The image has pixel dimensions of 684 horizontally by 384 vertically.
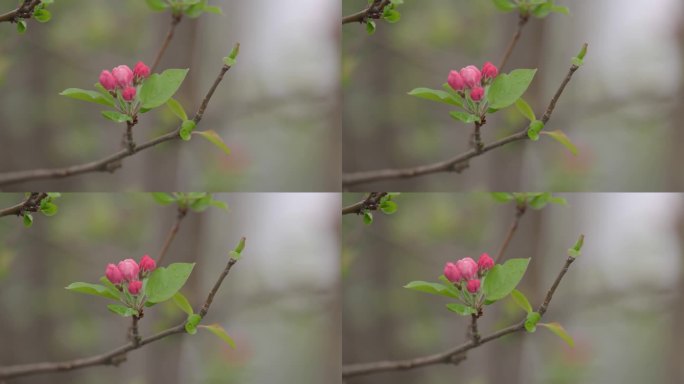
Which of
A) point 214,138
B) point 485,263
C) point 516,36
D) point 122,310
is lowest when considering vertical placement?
point 122,310

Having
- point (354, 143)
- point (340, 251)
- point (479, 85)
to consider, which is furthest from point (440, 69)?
point (340, 251)

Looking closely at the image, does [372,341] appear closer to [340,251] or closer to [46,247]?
[340,251]

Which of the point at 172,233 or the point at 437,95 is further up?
the point at 437,95

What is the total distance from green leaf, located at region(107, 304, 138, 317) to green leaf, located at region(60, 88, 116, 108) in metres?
0.38

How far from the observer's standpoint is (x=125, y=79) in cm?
164

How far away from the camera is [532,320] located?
5.51 ft

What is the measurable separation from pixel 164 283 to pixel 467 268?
0.58 metres

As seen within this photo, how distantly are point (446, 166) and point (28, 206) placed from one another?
81 cm

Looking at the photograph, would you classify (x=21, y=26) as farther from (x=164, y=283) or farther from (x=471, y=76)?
(x=471, y=76)

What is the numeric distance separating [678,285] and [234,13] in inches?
40.0

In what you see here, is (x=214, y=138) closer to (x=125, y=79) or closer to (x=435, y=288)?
(x=125, y=79)

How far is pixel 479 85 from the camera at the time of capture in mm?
1673

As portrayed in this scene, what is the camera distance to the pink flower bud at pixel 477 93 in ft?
5.46

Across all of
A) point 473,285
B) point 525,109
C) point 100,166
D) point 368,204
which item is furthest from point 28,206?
point 525,109
